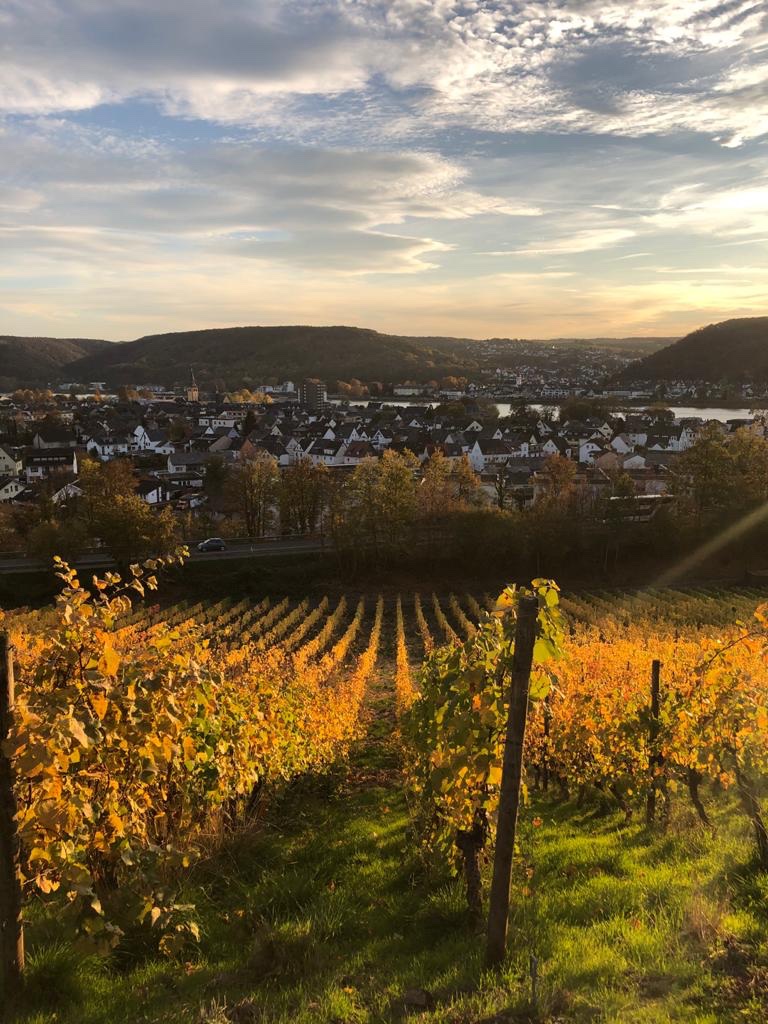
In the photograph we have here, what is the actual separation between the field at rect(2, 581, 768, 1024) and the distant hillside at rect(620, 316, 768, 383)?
18583 centimetres

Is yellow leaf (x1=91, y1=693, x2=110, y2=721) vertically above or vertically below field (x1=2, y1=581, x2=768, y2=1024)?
above

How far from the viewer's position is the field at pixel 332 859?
3914 millimetres

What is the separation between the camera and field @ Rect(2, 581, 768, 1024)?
3.91 meters

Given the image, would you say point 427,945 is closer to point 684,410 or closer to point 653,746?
point 653,746

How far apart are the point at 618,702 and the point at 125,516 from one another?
27.9 m

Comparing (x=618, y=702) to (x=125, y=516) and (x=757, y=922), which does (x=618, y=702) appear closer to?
(x=757, y=922)

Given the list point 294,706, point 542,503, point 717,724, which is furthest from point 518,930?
point 542,503

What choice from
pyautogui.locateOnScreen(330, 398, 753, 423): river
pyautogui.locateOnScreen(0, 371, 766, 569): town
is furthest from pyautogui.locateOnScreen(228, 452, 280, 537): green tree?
pyautogui.locateOnScreen(330, 398, 753, 423): river

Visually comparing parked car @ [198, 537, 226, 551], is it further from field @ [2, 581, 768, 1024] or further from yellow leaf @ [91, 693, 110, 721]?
yellow leaf @ [91, 693, 110, 721]

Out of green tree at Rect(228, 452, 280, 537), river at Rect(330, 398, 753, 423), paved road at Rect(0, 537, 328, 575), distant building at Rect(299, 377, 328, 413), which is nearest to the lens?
paved road at Rect(0, 537, 328, 575)

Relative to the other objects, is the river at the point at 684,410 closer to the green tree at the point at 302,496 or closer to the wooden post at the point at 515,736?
the green tree at the point at 302,496

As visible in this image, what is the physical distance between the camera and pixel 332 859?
264 inches

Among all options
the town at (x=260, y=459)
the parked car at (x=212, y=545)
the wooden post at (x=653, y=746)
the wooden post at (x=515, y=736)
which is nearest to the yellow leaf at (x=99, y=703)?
the wooden post at (x=515, y=736)

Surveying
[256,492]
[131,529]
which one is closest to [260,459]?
[256,492]
